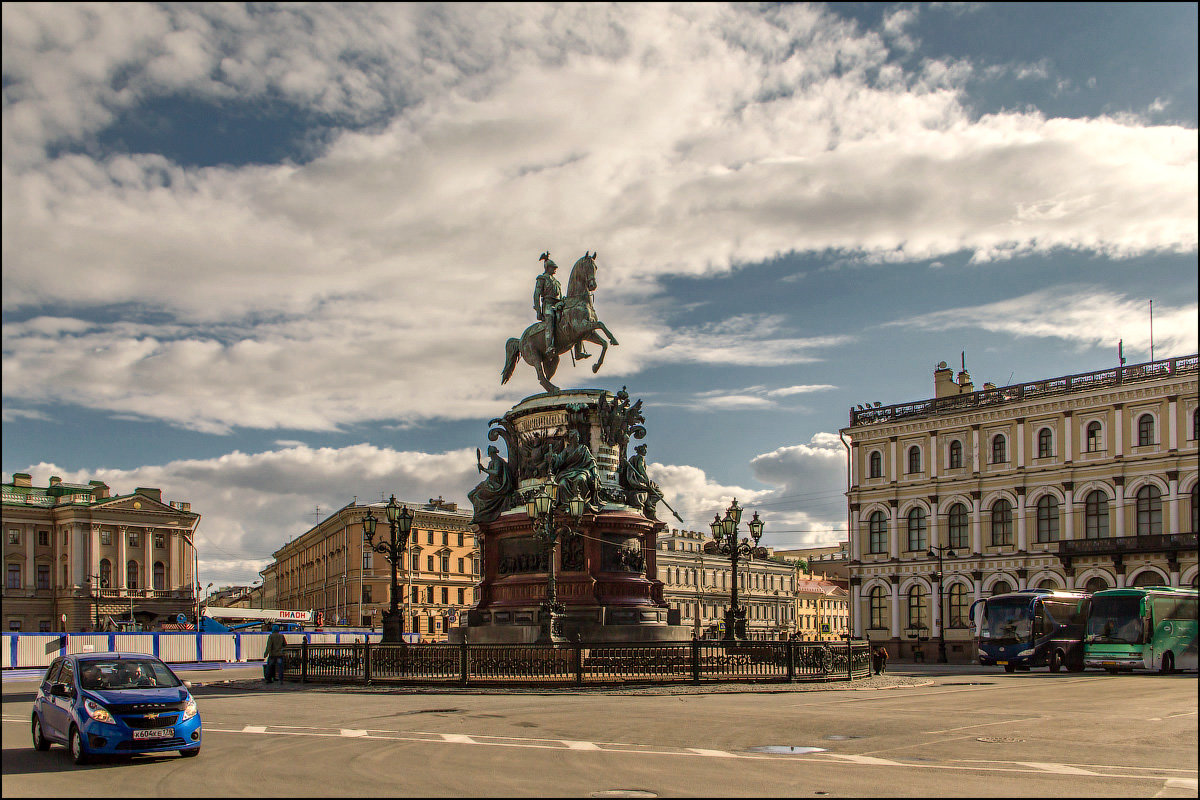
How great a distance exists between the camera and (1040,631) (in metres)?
45.6

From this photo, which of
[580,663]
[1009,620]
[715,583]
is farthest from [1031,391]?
[715,583]

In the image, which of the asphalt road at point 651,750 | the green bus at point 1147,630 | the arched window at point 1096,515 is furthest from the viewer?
the arched window at point 1096,515

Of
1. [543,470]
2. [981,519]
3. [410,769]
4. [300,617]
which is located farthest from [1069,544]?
[410,769]

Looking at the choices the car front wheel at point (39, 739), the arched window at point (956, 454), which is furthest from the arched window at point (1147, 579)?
the car front wheel at point (39, 739)

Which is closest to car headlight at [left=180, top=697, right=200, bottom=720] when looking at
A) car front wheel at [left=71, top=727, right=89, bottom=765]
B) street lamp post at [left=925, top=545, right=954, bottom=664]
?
car front wheel at [left=71, top=727, right=89, bottom=765]

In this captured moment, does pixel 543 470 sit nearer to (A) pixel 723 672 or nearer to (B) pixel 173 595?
(A) pixel 723 672

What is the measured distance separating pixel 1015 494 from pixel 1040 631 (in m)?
23.1

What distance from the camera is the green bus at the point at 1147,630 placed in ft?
134

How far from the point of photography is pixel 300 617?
262 ft

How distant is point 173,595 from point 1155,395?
84.8 meters

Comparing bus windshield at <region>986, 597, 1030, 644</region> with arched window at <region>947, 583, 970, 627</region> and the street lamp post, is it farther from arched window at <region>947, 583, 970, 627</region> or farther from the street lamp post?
arched window at <region>947, 583, 970, 627</region>

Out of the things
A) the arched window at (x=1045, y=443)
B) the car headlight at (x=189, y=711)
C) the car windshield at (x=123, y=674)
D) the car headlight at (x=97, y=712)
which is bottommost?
the car headlight at (x=189, y=711)

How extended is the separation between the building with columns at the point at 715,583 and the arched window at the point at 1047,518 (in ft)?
173

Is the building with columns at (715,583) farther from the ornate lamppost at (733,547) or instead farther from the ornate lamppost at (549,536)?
the ornate lamppost at (549,536)
